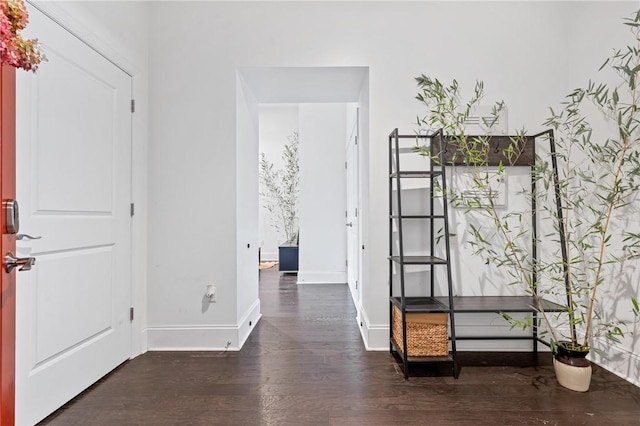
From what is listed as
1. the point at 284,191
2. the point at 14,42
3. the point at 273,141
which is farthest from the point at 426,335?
the point at 273,141

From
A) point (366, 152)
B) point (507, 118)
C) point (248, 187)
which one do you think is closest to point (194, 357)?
point (248, 187)

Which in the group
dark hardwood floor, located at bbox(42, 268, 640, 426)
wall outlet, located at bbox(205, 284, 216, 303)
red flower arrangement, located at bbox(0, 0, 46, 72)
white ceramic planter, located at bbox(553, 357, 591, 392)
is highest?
red flower arrangement, located at bbox(0, 0, 46, 72)

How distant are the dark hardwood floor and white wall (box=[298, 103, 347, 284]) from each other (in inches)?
106

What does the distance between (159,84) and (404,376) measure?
2720 millimetres

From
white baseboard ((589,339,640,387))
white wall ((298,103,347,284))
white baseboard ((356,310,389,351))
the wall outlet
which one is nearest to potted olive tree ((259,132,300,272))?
white wall ((298,103,347,284))

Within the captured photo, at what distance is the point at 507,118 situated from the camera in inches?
107

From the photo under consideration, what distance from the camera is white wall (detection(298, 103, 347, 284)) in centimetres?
551

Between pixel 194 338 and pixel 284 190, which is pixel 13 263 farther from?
pixel 284 190

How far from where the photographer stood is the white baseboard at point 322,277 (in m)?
5.42

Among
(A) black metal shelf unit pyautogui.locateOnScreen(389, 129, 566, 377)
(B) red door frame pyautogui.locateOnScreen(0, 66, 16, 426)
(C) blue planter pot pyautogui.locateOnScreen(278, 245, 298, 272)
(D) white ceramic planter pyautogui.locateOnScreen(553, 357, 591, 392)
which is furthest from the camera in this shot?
(C) blue planter pot pyautogui.locateOnScreen(278, 245, 298, 272)

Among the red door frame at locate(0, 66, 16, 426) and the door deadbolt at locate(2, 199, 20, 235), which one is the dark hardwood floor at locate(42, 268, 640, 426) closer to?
the red door frame at locate(0, 66, 16, 426)

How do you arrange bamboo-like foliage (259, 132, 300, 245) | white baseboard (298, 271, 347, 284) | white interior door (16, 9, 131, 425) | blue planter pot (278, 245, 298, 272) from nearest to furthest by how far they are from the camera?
white interior door (16, 9, 131, 425) → white baseboard (298, 271, 347, 284) → blue planter pot (278, 245, 298, 272) → bamboo-like foliage (259, 132, 300, 245)

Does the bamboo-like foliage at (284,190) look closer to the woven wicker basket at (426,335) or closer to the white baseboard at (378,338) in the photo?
the white baseboard at (378,338)

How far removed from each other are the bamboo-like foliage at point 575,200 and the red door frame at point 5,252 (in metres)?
2.12
